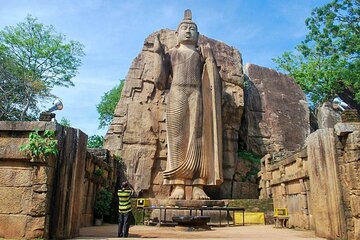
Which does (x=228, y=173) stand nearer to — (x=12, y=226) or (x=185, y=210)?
(x=185, y=210)

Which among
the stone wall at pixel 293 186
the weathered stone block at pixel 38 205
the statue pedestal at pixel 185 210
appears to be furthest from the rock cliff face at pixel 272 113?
the weathered stone block at pixel 38 205

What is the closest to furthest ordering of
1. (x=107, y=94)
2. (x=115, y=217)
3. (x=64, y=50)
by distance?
1. (x=115, y=217)
2. (x=64, y=50)
3. (x=107, y=94)

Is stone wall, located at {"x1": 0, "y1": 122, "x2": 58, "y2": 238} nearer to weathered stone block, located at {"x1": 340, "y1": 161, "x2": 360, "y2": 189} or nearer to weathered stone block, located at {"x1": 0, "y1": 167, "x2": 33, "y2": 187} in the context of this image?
weathered stone block, located at {"x1": 0, "y1": 167, "x2": 33, "y2": 187}

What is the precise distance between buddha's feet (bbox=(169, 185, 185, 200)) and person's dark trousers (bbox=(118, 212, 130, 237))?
3886 millimetres

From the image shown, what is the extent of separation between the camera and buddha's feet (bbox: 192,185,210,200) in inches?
390

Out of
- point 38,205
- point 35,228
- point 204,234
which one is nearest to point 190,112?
point 204,234

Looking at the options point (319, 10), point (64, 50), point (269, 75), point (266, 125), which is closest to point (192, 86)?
point (266, 125)

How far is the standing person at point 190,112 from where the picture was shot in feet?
34.3

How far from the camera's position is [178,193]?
10.0 m

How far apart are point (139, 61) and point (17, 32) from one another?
41.4 ft

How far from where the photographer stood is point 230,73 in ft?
43.4

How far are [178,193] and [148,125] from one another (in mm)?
2857

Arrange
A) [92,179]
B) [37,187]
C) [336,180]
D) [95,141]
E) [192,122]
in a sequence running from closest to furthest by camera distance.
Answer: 1. [37,187]
2. [336,180]
3. [92,179]
4. [192,122]
5. [95,141]

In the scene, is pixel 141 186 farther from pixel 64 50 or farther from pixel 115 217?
pixel 64 50
